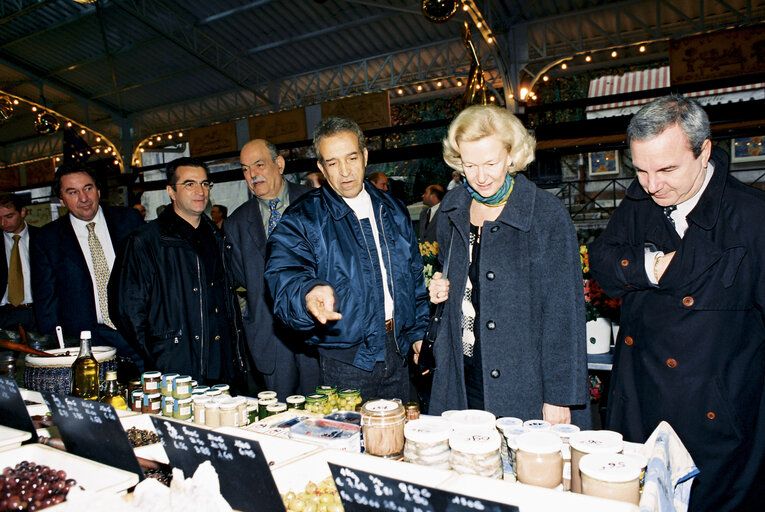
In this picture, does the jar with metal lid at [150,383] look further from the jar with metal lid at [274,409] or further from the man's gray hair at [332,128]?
the man's gray hair at [332,128]

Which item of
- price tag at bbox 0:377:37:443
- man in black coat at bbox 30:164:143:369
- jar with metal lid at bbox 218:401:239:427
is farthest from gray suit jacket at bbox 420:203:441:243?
man in black coat at bbox 30:164:143:369

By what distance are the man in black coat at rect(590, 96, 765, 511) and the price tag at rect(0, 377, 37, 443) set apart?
1.85 meters

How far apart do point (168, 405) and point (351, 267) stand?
0.79 m

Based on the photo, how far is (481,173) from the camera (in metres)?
1.77

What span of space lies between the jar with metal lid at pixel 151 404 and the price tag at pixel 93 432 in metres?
0.36

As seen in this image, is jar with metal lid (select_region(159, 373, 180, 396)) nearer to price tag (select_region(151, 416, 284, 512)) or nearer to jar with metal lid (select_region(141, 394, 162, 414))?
jar with metal lid (select_region(141, 394, 162, 414))

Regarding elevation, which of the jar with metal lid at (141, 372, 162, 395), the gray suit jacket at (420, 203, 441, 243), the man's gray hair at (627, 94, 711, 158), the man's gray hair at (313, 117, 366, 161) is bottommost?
the jar with metal lid at (141, 372, 162, 395)

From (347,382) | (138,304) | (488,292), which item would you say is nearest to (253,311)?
(138,304)

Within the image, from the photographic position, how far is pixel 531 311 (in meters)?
1.77

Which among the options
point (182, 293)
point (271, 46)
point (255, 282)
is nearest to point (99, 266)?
point (182, 293)

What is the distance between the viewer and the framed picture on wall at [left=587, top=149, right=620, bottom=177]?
45.2 feet

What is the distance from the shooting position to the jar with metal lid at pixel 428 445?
1.16 m

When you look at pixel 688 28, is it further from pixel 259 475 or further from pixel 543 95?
pixel 259 475

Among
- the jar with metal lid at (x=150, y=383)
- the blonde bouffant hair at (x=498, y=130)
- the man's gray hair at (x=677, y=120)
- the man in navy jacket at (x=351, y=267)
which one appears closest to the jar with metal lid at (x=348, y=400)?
the man in navy jacket at (x=351, y=267)
